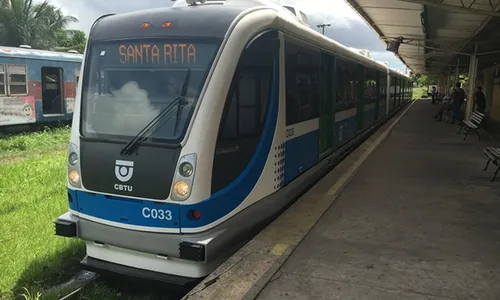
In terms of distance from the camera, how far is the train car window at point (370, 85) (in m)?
13.5

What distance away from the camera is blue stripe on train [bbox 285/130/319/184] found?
615cm

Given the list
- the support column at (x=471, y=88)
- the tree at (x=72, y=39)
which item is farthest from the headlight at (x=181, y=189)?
the tree at (x=72, y=39)

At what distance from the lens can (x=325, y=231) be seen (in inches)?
210

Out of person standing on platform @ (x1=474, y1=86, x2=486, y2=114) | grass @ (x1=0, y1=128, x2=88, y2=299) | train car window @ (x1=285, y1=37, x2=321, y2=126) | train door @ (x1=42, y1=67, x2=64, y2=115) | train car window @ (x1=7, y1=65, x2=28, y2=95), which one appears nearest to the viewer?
grass @ (x1=0, y1=128, x2=88, y2=299)

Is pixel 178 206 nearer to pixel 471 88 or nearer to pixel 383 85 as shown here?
pixel 383 85

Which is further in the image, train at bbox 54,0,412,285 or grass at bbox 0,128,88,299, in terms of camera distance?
grass at bbox 0,128,88,299

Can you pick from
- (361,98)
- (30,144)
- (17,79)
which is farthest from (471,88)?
(17,79)

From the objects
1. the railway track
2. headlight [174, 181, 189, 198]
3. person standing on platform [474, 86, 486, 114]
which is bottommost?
the railway track

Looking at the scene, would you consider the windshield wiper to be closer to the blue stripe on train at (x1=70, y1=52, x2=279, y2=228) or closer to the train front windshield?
the train front windshield

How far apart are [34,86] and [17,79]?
2.36ft

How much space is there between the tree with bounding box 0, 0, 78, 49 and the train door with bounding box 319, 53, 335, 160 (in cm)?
3781

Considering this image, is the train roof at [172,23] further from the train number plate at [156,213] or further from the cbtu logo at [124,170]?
the train number plate at [156,213]

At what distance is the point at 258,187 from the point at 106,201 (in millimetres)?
1607

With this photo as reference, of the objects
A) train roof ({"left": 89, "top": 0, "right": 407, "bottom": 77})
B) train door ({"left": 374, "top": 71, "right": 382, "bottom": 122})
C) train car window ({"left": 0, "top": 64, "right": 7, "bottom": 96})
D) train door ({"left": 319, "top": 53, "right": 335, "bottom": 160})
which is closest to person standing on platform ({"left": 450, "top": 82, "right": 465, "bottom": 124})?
train door ({"left": 374, "top": 71, "right": 382, "bottom": 122})
